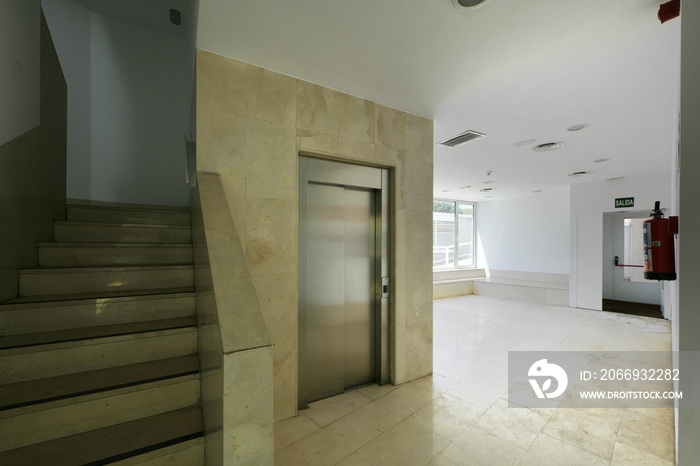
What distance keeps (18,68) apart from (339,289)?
10.2 feet

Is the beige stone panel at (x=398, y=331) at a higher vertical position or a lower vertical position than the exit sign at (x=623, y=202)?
lower

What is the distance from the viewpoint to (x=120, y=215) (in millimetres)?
3133

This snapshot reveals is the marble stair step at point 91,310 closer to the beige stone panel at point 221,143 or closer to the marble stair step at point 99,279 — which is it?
the marble stair step at point 99,279

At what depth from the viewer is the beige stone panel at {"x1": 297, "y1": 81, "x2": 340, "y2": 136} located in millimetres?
2857

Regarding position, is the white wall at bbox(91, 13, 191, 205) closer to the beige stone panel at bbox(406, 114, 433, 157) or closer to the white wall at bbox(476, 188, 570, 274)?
the beige stone panel at bbox(406, 114, 433, 157)

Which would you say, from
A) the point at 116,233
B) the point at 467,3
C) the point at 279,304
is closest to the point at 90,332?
the point at 116,233

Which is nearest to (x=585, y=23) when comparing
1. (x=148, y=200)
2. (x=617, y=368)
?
(x=617, y=368)

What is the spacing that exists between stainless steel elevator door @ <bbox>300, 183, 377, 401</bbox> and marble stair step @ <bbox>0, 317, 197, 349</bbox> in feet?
3.96

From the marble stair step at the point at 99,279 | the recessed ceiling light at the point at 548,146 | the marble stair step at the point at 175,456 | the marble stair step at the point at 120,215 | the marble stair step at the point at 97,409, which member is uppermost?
the recessed ceiling light at the point at 548,146

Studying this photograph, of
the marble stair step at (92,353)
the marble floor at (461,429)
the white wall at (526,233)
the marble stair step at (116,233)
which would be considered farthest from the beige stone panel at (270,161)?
the white wall at (526,233)

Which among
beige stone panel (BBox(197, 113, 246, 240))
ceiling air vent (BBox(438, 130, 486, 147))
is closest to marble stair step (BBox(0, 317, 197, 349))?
beige stone panel (BBox(197, 113, 246, 240))

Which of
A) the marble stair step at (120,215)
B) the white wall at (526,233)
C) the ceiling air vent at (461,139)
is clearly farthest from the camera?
the white wall at (526,233)

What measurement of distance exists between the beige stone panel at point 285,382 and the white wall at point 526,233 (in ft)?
31.5

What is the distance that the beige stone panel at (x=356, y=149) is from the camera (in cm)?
306
